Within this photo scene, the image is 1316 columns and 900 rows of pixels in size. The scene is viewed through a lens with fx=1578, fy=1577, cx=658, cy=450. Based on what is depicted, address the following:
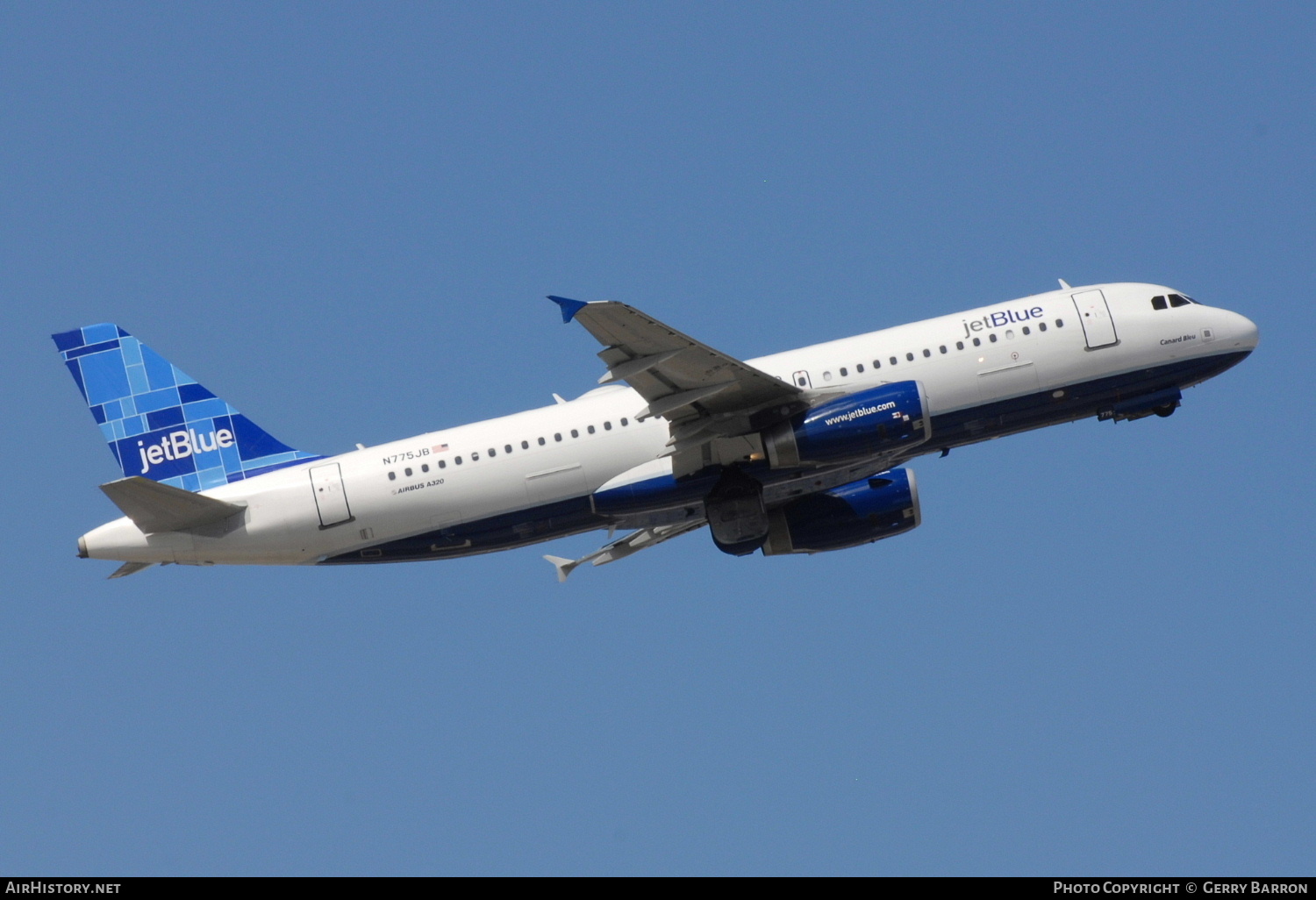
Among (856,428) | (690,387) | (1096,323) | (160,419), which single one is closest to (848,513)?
(856,428)

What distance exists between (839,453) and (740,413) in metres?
2.91

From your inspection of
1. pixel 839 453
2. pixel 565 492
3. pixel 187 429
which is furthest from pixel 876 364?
pixel 187 429

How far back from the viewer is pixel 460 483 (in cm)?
4297

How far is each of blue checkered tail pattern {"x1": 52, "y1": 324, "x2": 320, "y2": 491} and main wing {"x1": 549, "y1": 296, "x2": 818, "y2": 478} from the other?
10.4 meters

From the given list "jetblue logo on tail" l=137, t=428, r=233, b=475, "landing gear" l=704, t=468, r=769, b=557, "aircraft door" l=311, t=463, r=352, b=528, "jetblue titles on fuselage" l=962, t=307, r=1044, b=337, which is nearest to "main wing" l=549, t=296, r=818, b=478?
"landing gear" l=704, t=468, r=769, b=557

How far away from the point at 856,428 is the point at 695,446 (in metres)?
4.42

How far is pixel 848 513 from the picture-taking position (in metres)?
46.8

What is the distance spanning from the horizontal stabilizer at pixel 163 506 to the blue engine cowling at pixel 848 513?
51.5 feet

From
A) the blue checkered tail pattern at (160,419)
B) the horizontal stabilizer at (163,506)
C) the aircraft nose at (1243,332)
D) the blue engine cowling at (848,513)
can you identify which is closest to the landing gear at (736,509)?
the blue engine cowling at (848,513)

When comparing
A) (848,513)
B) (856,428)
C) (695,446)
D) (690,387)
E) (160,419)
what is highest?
(160,419)

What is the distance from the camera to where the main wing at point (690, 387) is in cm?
3828

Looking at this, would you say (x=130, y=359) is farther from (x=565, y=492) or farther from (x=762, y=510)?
(x=762, y=510)

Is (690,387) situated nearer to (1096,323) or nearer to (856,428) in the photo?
(856,428)

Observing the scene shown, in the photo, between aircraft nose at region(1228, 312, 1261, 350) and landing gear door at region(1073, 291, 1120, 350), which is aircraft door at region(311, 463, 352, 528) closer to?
landing gear door at region(1073, 291, 1120, 350)
